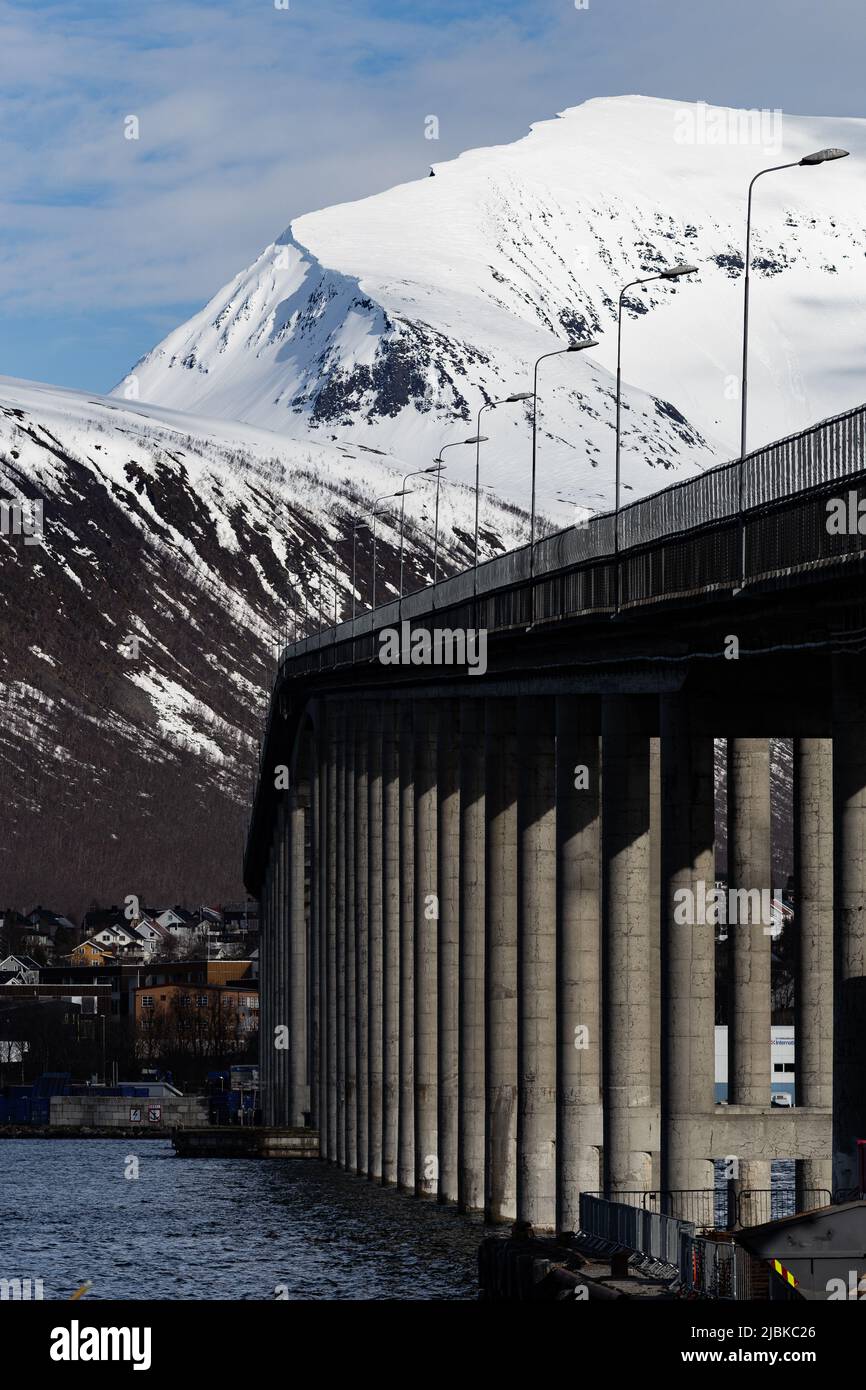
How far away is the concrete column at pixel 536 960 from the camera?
251 ft

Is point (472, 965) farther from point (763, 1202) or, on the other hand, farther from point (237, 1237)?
point (763, 1202)

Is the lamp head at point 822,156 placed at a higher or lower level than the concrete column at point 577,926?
higher

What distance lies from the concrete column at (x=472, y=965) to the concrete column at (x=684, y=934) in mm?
24688

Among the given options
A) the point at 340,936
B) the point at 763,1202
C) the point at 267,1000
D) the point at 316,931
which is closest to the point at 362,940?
the point at 340,936

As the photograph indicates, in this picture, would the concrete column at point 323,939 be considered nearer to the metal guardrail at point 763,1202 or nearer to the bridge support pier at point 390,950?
the bridge support pier at point 390,950

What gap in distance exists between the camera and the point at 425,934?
332 feet

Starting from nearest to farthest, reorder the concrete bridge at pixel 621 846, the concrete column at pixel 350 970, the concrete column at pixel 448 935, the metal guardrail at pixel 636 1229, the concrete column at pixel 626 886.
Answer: the metal guardrail at pixel 636 1229, the concrete bridge at pixel 621 846, the concrete column at pixel 626 886, the concrete column at pixel 448 935, the concrete column at pixel 350 970

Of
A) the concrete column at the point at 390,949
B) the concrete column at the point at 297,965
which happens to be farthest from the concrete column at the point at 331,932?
the concrete column at the point at 297,965

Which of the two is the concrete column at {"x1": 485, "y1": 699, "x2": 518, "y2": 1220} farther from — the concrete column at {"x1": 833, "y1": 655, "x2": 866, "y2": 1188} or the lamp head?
the lamp head

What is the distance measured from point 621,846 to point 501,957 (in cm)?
1891

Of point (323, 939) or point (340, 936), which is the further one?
point (323, 939)

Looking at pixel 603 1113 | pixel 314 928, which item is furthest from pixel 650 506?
pixel 314 928

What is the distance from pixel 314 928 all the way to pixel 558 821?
6511 centimetres
